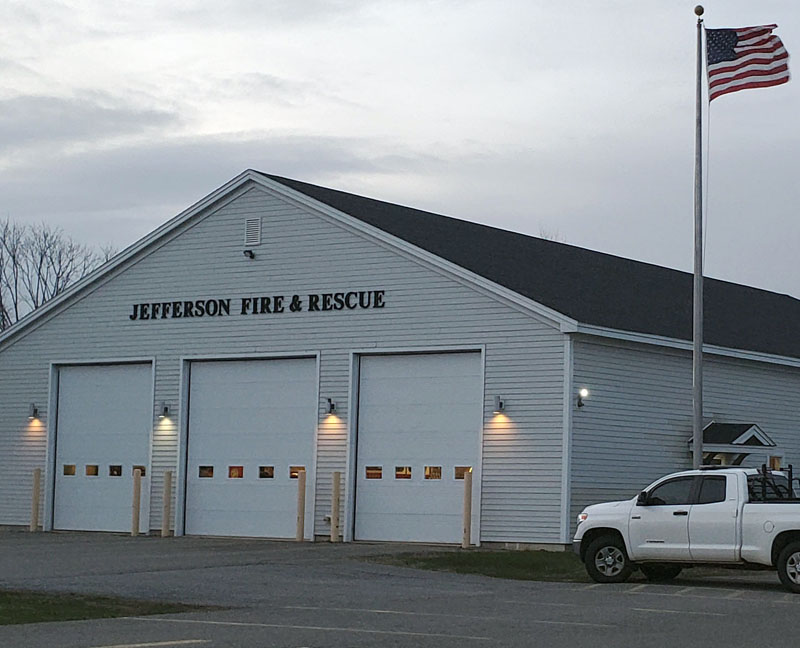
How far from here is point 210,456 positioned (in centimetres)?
3412

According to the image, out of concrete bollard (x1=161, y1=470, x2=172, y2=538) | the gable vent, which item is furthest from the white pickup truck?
concrete bollard (x1=161, y1=470, x2=172, y2=538)

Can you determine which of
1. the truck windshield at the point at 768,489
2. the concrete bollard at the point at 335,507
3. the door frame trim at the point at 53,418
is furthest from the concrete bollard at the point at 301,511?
the truck windshield at the point at 768,489

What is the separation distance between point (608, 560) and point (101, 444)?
685 inches

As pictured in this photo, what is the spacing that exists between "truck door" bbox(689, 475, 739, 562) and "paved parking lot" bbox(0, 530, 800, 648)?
0.59 metres

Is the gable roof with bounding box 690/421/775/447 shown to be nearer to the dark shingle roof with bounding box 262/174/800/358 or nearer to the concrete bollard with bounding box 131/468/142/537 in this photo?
the dark shingle roof with bounding box 262/174/800/358

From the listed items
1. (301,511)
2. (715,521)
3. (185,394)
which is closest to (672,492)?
(715,521)

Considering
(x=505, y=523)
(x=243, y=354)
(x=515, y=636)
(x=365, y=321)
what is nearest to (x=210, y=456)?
(x=243, y=354)

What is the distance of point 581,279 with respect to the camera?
35.0 m

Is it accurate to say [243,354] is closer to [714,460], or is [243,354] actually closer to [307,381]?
[307,381]

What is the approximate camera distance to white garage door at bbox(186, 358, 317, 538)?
1291 inches

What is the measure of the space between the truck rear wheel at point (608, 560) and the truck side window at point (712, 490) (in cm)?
149

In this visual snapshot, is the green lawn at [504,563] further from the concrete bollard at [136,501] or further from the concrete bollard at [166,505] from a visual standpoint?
the concrete bollard at [136,501]

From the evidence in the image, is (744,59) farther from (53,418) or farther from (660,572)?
(53,418)

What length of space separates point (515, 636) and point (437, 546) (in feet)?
51.6
